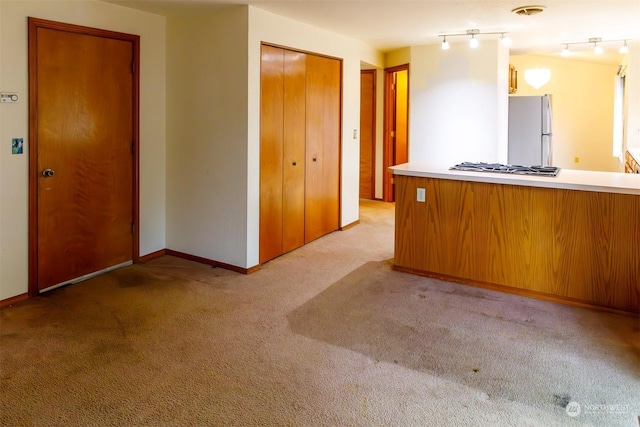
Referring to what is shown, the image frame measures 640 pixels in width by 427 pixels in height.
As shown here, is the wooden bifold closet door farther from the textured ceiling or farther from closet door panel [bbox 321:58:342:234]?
the textured ceiling

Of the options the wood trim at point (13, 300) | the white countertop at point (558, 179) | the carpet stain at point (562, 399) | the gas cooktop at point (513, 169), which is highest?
the gas cooktop at point (513, 169)

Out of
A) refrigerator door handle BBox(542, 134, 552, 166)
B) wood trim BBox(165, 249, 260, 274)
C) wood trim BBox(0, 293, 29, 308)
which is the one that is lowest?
wood trim BBox(0, 293, 29, 308)

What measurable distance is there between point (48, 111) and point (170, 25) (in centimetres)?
140

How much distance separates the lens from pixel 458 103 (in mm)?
5723

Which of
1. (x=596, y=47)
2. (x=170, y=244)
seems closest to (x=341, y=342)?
(x=170, y=244)

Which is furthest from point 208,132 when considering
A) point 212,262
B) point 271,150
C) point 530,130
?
point 530,130

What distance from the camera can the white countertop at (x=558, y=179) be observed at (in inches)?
121

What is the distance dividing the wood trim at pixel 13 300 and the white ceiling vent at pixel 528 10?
4.42 m

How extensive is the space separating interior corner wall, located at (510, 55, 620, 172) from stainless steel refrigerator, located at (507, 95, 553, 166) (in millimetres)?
2280

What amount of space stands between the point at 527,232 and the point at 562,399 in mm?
1475

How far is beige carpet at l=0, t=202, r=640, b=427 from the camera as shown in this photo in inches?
81.4

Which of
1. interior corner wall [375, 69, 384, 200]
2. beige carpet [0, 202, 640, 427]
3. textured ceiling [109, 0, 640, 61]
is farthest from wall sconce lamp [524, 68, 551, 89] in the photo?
beige carpet [0, 202, 640, 427]

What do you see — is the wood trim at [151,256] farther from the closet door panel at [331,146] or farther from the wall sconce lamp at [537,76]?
the wall sconce lamp at [537,76]

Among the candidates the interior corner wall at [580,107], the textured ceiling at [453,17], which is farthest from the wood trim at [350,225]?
the interior corner wall at [580,107]
